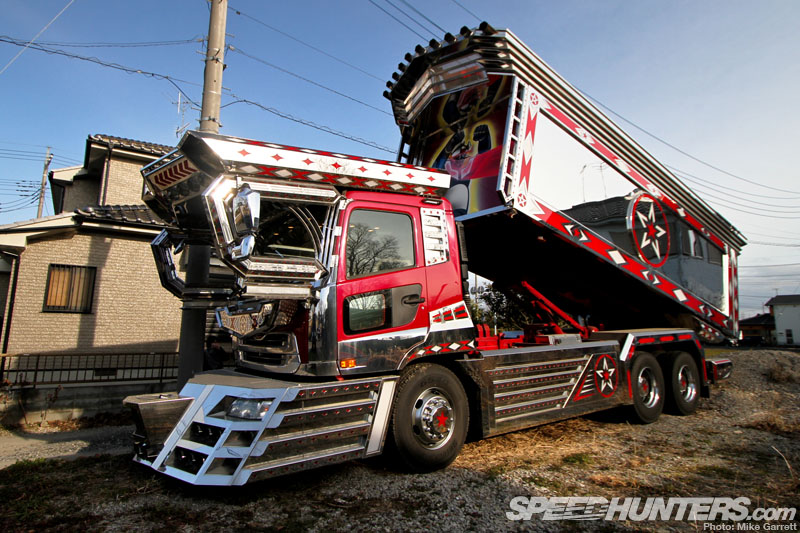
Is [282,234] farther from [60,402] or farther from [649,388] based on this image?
[649,388]

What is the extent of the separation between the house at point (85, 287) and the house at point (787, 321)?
68638 mm

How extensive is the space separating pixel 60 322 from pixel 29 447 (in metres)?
4.27

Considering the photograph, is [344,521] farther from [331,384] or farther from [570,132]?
[570,132]

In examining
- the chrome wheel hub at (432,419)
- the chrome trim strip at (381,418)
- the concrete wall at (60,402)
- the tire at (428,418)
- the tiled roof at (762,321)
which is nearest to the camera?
the chrome trim strip at (381,418)

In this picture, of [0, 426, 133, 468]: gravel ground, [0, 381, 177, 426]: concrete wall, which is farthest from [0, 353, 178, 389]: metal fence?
[0, 426, 133, 468]: gravel ground

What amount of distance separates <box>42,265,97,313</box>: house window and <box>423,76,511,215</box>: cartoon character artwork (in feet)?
27.1

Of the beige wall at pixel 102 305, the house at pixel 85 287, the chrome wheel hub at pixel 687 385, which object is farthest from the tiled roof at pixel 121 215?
the chrome wheel hub at pixel 687 385

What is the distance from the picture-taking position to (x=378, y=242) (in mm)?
4527

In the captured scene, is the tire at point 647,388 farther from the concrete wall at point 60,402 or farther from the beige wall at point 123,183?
the beige wall at point 123,183

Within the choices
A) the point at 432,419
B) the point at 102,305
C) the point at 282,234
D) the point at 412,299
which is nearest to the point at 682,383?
the point at 432,419

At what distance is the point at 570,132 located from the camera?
19.9ft

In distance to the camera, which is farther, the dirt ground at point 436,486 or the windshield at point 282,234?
the windshield at point 282,234

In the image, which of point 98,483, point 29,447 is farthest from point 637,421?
point 29,447

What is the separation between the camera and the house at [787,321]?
2199 inches
